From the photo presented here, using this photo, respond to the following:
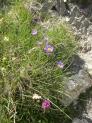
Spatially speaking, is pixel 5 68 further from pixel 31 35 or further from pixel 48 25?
pixel 48 25

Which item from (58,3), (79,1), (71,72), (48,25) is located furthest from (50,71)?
(79,1)

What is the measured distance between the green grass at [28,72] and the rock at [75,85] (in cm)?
6

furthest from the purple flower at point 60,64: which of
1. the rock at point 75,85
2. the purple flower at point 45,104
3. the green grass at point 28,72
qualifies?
the purple flower at point 45,104

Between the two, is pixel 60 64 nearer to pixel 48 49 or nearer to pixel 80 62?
pixel 48 49

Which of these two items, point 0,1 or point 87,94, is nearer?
point 87,94

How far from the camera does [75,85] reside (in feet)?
11.1

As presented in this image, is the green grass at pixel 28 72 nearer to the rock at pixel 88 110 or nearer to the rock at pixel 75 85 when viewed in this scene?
the rock at pixel 75 85

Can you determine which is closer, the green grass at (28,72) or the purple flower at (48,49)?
the green grass at (28,72)

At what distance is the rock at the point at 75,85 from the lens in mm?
3312

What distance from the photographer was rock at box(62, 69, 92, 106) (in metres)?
3.31

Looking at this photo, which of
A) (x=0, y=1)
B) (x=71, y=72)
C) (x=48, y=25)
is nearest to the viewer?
(x=71, y=72)

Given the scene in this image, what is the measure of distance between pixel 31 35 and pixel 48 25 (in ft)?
1.19

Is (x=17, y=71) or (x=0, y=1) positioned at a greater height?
(x=0, y=1)

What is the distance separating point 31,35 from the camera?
11.6 feet
